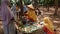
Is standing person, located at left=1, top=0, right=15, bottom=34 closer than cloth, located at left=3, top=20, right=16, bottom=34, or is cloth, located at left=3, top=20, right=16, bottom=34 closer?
standing person, located at left=1, top=0, right=15, bottom=34

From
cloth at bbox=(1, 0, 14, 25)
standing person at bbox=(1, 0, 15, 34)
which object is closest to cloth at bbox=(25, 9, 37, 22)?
standing person at bbox=(1, 0, 15, 34)

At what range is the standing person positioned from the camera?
2.92 m

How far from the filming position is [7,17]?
9.73 feet

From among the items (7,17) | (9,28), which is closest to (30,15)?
(9,28)

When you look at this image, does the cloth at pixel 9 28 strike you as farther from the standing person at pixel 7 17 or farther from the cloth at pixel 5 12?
the cloth at pixel 5 12

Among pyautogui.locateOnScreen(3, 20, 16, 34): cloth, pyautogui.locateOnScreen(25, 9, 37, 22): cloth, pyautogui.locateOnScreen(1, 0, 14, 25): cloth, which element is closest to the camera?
pyautogui.locateOnScreen(1, 0, 14, 25): cloth

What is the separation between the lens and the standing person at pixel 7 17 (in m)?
2.92

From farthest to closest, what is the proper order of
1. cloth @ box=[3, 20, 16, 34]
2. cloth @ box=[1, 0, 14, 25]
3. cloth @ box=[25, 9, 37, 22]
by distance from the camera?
cloth @ box=[25, 9, 37, 22] < cloth @ box=[3, 20, 16, 34] < cloth @ box=[1, 0, 14, 25]

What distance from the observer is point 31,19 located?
14.6 feet

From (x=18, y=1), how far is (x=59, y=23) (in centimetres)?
253

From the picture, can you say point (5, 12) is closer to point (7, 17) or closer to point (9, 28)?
point (7, 17)

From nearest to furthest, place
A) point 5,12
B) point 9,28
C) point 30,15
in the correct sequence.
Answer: point 5,12
point 9,28
point 30,15

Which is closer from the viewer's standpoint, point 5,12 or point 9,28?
point 5,12

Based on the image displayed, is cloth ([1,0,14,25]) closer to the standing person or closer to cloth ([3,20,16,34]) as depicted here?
the standing person
